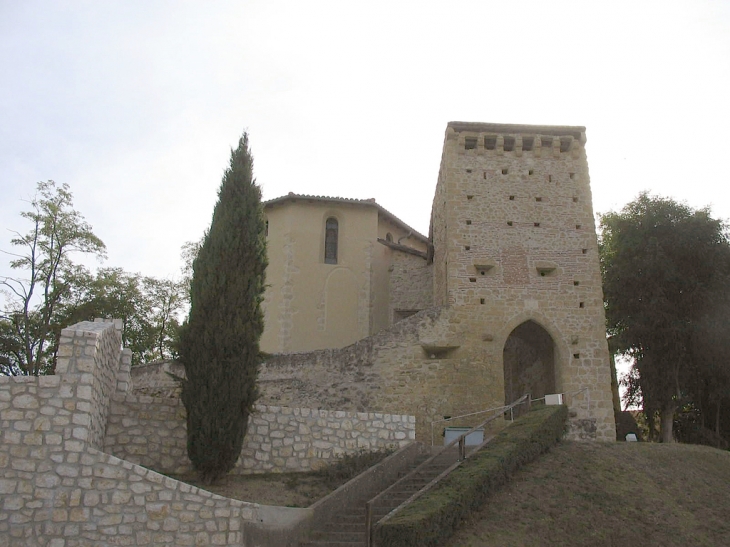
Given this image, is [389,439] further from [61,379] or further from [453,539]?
[61,379]

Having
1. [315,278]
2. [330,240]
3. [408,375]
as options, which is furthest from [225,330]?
[330,240]

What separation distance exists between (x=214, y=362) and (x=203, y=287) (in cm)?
163

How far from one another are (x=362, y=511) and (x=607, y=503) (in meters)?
4.57

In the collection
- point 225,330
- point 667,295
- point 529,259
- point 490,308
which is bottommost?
point 225,330

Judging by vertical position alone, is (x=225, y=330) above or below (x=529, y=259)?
below

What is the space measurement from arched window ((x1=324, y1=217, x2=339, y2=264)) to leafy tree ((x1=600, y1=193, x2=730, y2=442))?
1104 cm

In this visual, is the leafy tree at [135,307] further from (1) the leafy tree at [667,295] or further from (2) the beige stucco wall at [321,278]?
(1) the leafy tree at [667,295]

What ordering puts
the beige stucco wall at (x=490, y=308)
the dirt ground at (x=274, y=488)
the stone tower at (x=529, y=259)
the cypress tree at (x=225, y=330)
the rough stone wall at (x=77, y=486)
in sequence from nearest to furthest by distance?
the rough stone wall at (x=77, y=486)
the dirt ground at (x=274, y=488)
the cypress tree at (x=225, y=330)
the beige stucco wall at (x=490, y=308)
the stone tower at (x=529, y=259)

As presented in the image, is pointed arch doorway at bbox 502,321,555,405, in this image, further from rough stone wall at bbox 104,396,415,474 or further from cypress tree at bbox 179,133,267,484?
cypress tree at bbox 179,133,267,484

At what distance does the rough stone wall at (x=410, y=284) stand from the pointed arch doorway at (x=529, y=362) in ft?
13.4

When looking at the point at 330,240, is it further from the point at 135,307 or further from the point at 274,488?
the point at 274,488

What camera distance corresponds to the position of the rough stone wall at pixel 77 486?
1006cm

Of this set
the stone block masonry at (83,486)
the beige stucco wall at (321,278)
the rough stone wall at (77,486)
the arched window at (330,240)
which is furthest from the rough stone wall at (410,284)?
the rough stone wall at (77,486)

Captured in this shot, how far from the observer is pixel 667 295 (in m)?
→ 23.5
